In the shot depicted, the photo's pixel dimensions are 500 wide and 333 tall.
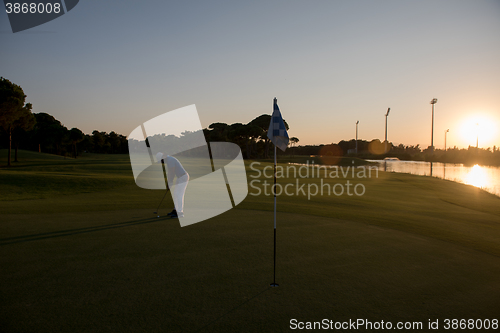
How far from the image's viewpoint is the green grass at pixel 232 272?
361 cm

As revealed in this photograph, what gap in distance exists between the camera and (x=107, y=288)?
429cm

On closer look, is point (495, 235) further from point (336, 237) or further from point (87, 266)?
point (87, 266)

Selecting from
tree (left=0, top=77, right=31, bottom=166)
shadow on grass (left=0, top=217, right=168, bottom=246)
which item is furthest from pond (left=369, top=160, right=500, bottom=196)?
tree (left=0, top=77, right=31, bottom=166)

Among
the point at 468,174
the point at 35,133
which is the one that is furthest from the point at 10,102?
the point at 468,174

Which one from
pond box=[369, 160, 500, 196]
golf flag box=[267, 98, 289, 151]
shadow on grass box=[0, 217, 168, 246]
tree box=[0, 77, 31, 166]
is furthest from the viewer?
tree box=[0, 77, 31, 166]

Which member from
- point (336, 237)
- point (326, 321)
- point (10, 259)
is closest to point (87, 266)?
point (10, 259)

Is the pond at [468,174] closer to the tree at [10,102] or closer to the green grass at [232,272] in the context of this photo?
the green grass at [232,272]

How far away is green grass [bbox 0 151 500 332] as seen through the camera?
3605 millimetres

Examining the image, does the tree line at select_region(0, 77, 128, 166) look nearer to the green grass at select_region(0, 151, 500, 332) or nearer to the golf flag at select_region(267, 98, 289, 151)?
the green grass at select_region(0, 151, 500, 332)

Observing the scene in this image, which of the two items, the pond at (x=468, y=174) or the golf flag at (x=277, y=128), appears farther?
the pond at (x=468, y=174)

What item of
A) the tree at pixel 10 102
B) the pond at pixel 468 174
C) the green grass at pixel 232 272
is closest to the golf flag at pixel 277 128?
the green grass at pixel 232 272

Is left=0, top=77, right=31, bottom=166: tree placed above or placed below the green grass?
above

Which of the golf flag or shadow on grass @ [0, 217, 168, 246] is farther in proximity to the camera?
shadow on grass @ [0, 217, 168, 246]

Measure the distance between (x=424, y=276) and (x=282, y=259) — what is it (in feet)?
7.99
